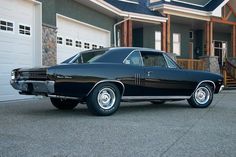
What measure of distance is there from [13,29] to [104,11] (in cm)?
703

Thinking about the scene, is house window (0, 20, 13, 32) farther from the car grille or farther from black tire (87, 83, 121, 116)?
black tire (87, 83, 121, 116)

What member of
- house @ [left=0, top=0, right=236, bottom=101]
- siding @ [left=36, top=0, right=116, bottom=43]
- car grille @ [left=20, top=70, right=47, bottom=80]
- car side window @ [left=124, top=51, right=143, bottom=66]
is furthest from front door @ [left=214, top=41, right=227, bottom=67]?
car grille @ [left=20, top=70, right=47, bottom=80]

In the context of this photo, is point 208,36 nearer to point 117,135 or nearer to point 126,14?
point 126,14

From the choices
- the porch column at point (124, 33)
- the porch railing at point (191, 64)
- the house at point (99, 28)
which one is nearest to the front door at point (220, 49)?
the house at point (99, 28)

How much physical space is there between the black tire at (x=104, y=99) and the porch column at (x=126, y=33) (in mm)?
11295

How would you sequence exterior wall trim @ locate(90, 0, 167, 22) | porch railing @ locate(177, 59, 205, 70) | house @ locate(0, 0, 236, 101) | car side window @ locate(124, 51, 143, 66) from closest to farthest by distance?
car side window @ locate(124, 51, 143, 66), house @ locate(0, 0, 236, 101), exterior wall trim @ locate(90, 0, 167, 22), porch railing @ locate(177, 59, 205, 70)

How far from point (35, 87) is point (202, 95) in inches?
189

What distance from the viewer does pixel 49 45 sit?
13.1 metres

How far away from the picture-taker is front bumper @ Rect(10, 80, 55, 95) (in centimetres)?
753

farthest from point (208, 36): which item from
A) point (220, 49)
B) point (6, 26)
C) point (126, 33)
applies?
point (6, 26)

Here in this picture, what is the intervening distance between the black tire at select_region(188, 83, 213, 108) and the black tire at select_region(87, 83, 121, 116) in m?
2.75

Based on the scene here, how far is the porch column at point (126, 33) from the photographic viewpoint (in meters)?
19.4

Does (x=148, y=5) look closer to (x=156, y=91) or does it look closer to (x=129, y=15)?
(x=129, y=15)

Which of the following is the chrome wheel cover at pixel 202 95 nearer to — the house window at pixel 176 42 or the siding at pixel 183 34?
the siding at pixel 183 34
